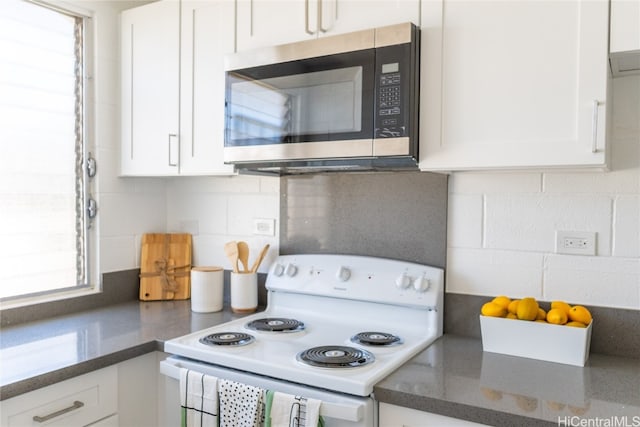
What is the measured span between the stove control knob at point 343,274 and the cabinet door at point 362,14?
0.84 m

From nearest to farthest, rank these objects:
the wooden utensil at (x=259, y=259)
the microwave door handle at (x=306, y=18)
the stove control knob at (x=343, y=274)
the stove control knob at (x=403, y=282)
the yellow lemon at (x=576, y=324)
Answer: the yellow lemon at (x=576, y=324), the microwave door handle at (x=306, y=18), the stove control knob at (x=403, y=282), the stove control knob at (x=343, y=274), the wooden utensil at (x=259, y=259)

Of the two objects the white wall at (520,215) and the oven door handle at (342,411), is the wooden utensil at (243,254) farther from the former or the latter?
the oven door handle at (342,411)

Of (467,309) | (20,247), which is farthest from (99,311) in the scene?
(467,309)

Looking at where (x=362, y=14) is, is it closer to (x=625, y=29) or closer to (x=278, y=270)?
(x=625, y=29)

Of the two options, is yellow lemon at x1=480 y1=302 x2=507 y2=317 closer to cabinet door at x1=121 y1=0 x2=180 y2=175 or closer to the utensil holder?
the utensil holder

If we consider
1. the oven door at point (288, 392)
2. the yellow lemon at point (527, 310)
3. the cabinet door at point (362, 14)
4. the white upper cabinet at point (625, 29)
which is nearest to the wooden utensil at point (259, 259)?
the oven door at point (288, 392)

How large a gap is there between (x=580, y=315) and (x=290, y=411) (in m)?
0.89

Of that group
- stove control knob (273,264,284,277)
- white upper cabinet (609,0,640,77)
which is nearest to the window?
stove control knob (273,264,284,277)

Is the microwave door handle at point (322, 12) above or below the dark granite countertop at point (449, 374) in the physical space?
above

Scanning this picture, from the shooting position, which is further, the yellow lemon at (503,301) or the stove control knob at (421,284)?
the stove control knob at (421,284)

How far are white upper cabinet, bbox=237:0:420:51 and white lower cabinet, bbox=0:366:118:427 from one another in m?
1.23

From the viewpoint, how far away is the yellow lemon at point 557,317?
1.49 m

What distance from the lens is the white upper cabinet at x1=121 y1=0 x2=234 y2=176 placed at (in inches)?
76.5

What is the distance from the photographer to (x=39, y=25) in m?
2.02
